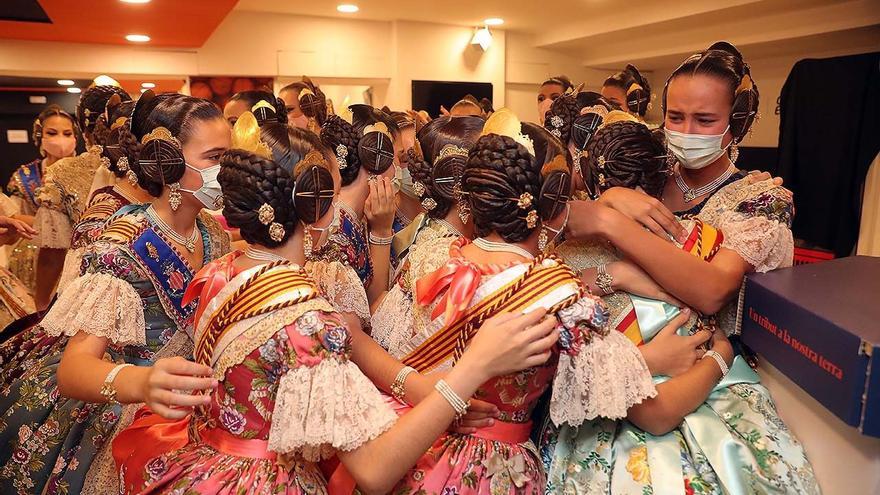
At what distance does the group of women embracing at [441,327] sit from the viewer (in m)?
1.15

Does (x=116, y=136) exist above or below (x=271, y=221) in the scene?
above

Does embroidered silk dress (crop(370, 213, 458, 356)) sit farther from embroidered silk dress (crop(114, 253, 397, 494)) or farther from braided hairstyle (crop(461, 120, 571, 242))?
embroidered silk dress (crop(114, 253, 397, 494))

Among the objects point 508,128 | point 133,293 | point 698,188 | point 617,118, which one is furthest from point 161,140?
point 698,188

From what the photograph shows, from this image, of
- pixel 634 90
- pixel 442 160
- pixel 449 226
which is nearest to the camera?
pixel 442 160

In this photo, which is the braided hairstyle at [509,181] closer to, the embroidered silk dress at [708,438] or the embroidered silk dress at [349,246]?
the embroidered silk dress at [708,438]

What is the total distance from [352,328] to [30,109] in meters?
9.92

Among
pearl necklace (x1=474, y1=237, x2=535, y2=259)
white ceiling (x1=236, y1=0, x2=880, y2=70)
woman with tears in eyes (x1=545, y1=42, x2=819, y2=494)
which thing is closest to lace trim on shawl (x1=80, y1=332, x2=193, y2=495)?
pearl necklace (x1=474, y1=237, x2=535, y2=259)

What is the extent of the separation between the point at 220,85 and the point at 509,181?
6.59 meters

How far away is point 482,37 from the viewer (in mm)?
7891

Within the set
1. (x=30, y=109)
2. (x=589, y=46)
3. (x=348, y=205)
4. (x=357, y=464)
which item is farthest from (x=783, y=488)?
(x=30, y=109)

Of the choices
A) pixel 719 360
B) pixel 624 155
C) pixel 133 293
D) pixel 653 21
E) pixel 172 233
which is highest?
pixel 653 21

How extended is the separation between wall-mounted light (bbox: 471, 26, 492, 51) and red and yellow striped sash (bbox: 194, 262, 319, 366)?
7211mm

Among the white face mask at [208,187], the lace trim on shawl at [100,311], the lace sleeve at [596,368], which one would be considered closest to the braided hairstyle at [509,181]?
the lace sleeve at [596,368]

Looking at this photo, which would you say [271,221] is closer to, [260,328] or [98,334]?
[260,328]
